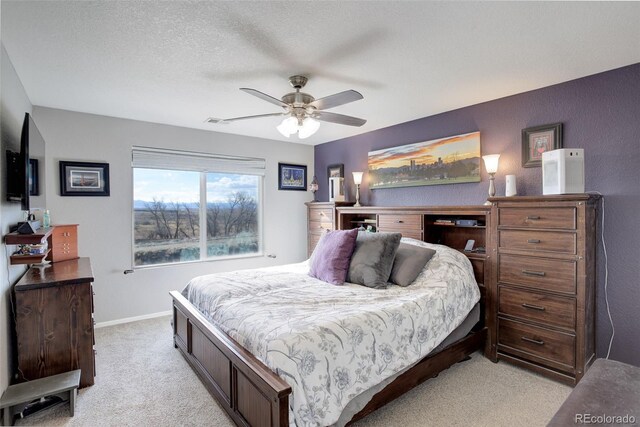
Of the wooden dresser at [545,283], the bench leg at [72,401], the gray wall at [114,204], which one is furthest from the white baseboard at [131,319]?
the wooden dresser at [545,283]

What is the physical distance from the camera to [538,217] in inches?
104

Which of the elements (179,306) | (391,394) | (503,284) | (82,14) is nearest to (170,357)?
(179,306)

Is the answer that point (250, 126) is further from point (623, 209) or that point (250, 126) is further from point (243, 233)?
point (623, 209)

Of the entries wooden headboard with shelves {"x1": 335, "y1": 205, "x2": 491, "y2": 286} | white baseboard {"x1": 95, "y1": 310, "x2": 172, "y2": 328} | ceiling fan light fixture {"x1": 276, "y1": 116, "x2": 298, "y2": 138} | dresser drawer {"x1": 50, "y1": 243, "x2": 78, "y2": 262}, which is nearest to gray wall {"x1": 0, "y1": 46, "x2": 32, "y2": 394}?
dresser drawer {"x1": 50, "y1": 243, "x2": 78, "y2": 262}

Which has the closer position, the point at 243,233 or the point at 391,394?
the point at 391,394

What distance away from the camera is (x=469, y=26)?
1946 mm

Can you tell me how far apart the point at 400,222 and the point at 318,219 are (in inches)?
61.9

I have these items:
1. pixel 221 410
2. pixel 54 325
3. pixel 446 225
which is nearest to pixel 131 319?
pixel 54 325

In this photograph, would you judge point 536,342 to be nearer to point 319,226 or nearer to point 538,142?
point 538,142

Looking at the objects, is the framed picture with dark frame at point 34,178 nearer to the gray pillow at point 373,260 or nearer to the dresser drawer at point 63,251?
the dresser drawer at point 63,251

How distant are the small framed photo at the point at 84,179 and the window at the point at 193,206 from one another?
341mm

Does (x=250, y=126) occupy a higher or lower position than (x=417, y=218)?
higher

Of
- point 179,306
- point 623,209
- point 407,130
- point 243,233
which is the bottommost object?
point 179,306

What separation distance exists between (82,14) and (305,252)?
425 centimetres
